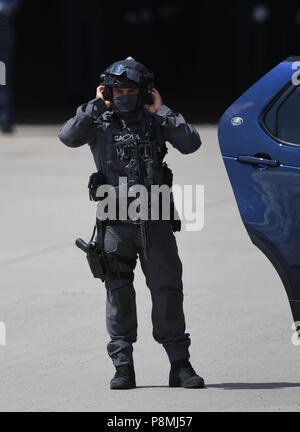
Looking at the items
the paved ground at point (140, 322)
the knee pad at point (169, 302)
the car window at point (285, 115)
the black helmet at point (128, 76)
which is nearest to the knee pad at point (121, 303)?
the knee pad at point (169, 302)

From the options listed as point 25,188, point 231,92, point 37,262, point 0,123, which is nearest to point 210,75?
point 231,92

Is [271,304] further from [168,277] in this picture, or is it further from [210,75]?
[210,75]

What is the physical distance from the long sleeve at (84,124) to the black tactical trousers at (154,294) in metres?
0.45

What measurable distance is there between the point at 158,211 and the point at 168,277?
1.05ft

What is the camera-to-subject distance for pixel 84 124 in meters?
6.22

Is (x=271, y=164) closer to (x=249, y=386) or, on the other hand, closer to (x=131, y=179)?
(x=131, y=179)

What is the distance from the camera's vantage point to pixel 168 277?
6.24 meters

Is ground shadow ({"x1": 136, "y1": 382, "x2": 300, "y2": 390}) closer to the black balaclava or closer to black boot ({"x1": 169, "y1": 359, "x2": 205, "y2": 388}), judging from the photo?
black boot ({"x1": 169, "y1": 359, "x2": 205, "y2": 388})

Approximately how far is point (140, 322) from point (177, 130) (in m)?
1.84

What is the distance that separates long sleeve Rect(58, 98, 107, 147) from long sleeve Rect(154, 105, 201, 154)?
285 mm

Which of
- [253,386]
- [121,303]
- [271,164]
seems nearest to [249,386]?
[253,386]

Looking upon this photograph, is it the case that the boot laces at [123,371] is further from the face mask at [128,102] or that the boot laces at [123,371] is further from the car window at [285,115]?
the car window at [285,115]

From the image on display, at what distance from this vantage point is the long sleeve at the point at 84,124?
623cm

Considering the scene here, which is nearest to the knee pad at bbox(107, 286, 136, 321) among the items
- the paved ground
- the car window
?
the paved ground
